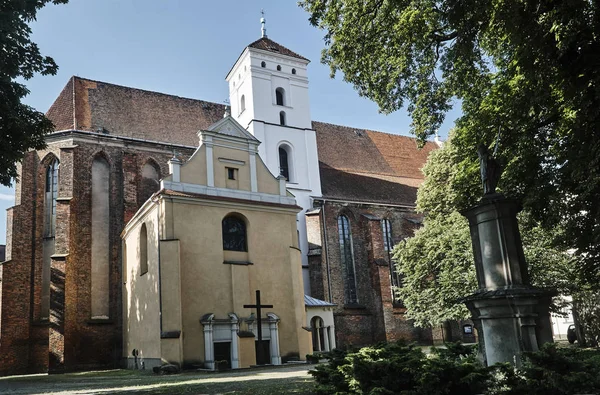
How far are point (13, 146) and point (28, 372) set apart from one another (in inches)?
576

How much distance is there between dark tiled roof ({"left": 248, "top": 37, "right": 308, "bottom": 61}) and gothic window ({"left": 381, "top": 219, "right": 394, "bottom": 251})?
37.7 feet

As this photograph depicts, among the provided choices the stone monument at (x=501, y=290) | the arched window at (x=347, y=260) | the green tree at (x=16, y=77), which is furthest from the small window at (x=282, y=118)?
the stone monument at (x=501, y=290)

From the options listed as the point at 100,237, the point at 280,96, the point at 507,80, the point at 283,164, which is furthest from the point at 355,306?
the point at 507,80

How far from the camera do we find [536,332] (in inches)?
299

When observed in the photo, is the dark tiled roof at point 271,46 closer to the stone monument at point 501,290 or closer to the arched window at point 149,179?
the arched window at point 149,179

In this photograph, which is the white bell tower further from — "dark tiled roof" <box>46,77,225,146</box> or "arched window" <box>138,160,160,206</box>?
"arched window" <box>138,160,160,206</box>

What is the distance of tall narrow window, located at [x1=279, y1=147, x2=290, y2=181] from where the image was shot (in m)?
29.8

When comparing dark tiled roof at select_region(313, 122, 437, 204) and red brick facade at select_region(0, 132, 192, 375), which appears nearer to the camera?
red brick facade at select_region(0, 132, 192, 375)

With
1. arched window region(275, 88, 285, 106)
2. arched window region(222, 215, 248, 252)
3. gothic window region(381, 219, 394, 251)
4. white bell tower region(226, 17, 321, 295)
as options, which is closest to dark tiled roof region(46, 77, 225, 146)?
white bell tower region(226, 17, 321, 295)

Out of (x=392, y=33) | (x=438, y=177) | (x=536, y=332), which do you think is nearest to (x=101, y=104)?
(x=438, y=177)

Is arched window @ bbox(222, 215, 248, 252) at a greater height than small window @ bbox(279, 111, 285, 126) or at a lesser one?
lesser

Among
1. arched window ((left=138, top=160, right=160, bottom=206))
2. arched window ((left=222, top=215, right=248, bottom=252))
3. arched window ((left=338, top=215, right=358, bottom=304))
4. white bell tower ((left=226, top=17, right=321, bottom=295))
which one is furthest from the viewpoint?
arched window ((left=338, top=215, right=358, bottom=304))

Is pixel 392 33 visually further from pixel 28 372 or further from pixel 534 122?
pixel 28 372

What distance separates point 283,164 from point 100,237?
10821mm
